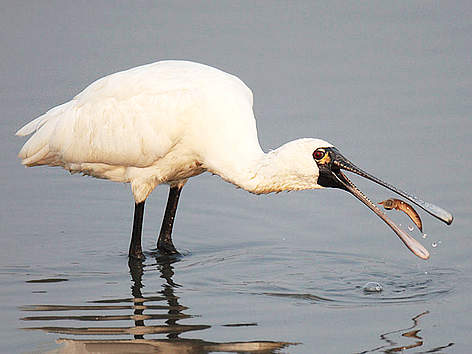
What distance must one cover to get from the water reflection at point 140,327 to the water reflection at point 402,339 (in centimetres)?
72

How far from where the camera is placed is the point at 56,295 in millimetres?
8859

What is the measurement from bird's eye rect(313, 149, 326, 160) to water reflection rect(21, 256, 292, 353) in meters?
1.56

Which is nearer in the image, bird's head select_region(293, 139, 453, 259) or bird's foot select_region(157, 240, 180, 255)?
bird's head select_region(293, 139, 453, 259)

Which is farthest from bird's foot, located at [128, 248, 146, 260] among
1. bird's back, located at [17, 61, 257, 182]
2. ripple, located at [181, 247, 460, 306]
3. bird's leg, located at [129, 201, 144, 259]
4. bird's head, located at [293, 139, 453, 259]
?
bird's head, located at [293, 139, 453, 259]

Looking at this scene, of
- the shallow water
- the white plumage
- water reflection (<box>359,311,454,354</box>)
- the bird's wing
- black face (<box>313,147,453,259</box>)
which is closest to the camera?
water reflection (<box>359,311,454,354</box>)

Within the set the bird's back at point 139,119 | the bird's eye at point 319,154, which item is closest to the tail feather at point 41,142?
the bird's back at point 139,119

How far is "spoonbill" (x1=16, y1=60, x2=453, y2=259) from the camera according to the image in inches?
350

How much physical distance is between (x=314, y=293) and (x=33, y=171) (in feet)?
17.4

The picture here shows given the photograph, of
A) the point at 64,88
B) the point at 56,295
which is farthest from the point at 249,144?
the point at 64,88

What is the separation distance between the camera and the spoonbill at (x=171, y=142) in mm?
8891

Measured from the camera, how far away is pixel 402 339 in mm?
7750

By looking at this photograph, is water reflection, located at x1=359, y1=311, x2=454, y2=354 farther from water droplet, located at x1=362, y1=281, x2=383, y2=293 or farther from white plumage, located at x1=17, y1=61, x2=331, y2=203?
white plumage, located at x1=17, y1=61, x2=331, y2=203

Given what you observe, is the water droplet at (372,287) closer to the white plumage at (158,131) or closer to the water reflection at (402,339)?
the water reflection at (402,339)

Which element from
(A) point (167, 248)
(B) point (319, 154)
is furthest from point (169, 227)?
(B) point (319, 154)
